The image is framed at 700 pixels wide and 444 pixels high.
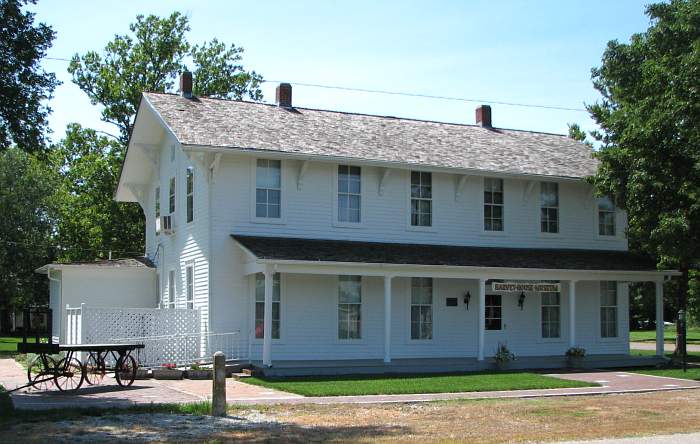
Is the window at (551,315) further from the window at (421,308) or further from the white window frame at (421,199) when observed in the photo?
the white window frame at (421,199)

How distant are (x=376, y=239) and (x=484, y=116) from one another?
27.8ft

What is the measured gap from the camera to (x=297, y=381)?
67.4 feet

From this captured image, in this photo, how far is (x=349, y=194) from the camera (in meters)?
25.3

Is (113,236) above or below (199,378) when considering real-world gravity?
above

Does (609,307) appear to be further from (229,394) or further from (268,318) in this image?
(229,394)

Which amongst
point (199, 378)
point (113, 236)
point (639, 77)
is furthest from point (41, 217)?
point (639, 77)

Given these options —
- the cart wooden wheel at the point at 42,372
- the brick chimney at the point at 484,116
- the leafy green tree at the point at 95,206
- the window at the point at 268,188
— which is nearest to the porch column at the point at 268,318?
the window at the point at 268,188

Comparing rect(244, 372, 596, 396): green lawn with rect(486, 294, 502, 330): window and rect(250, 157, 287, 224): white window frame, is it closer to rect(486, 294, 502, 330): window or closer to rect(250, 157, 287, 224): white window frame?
rect(486, 294, 502, 330): window

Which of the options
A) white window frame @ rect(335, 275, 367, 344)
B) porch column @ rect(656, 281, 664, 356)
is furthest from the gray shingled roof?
porch column @ rect(656, 281, 664, 356)

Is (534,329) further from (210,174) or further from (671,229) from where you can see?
(210,174)

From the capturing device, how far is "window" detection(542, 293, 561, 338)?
1081 inches

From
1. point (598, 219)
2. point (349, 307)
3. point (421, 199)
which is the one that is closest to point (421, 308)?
point (349, 307)

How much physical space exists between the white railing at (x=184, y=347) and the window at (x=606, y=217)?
13006 millimetres

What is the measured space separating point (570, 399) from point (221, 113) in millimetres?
13691
